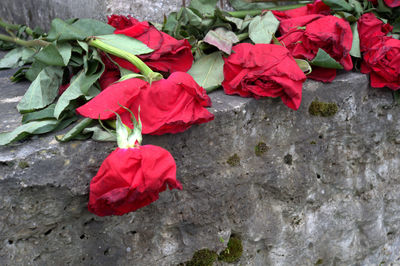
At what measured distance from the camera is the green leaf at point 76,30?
141cm

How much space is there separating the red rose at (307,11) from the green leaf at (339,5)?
4 centimetres

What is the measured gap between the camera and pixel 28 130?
1.18m

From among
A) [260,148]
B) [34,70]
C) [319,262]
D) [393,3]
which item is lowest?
[319,262]

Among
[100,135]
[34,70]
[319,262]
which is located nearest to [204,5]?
[34,70]

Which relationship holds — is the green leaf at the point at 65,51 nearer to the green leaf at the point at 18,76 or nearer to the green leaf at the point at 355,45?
the green leaf at the point at 18,76

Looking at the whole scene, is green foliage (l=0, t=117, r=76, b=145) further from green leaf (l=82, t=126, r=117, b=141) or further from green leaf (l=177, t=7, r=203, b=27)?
green leaf (l=177, t=7, r=203, b=27)

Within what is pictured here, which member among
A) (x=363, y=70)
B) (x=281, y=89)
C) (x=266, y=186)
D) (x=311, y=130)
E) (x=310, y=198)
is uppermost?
(x=281, y=89)

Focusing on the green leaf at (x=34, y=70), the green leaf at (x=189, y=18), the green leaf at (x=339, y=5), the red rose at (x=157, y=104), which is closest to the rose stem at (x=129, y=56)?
the red rose at (x=157, y=104)

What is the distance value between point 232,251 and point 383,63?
2.85 feet

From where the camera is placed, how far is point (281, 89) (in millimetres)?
1341

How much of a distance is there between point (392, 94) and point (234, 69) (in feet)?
2.31

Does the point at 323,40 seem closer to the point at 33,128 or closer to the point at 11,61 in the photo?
the point at 33,128

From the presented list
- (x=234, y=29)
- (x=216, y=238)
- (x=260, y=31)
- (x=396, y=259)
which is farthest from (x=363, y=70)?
(x=396, y=259)

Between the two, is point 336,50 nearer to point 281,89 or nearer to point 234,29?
point 281,89
